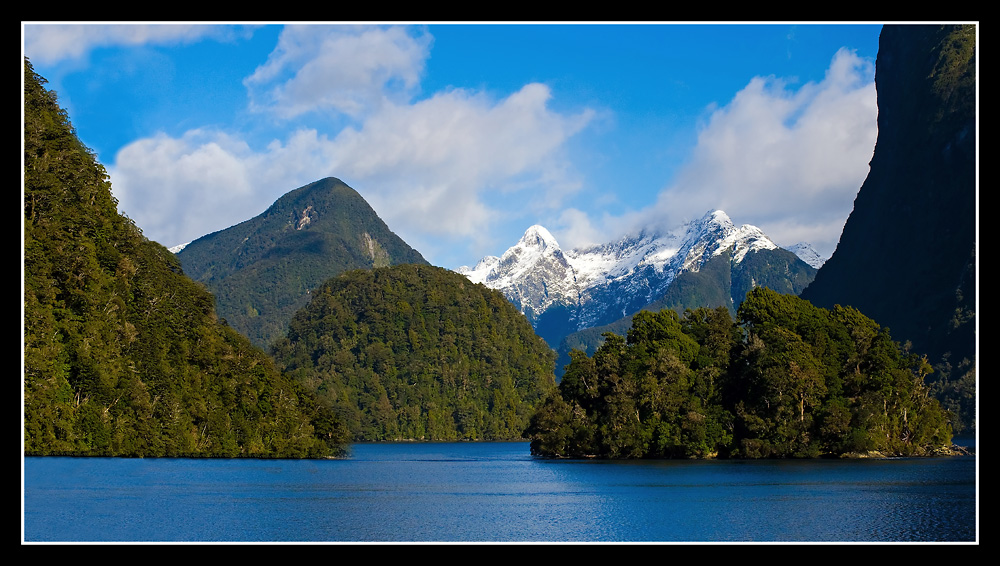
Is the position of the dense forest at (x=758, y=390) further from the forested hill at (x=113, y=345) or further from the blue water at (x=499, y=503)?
the forested hill at (x=113, y=345)

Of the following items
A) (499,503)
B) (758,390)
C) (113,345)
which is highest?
(113,345)

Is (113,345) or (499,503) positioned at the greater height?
(113,345)

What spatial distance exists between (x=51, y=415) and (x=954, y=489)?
64079 mm

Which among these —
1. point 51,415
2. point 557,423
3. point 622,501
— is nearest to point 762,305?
point 557,423

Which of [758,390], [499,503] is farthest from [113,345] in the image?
[758,390]

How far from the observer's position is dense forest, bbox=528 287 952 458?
9925cm

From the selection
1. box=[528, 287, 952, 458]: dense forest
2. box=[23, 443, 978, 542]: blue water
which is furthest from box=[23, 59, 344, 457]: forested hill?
box=[528, 287, 952, 458]: dense forest

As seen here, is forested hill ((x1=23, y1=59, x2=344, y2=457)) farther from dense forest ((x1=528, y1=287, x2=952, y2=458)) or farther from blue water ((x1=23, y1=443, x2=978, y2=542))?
dense forest ((x1=528, y1=287, x2=952, y2=458))

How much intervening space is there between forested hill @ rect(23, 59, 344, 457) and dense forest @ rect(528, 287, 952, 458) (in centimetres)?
3694

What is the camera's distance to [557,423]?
388 feet

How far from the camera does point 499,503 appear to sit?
210ft

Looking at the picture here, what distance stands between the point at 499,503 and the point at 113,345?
132 ft

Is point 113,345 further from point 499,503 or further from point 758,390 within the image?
point 758,390
